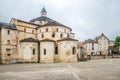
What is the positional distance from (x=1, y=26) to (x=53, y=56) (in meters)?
16.0

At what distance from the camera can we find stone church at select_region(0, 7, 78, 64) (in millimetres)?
48656

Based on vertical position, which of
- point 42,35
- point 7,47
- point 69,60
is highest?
point 42,35

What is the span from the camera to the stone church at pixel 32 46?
48656 millimetres

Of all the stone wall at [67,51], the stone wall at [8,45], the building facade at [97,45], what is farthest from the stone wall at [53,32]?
the building facade at [97,45]

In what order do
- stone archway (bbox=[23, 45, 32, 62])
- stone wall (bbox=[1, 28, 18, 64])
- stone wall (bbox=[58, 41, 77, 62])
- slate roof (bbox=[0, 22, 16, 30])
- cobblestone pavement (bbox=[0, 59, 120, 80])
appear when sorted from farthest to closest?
stone archway (bbox=[23, 45, 32, 62]) < stone wall (bbox=[58, 41, 77, 62]) < slate roof (bbox=[0, 22, 16, 30]) < stone wall (bbox=[1, 28, 18, 64]) < cobblestone pavement (bbox=[0, 59, 120, 80])

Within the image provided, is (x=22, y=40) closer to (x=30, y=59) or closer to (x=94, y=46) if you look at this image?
(x=30, y=59)

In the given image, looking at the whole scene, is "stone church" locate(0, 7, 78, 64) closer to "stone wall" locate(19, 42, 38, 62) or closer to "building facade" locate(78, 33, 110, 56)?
"stone wall" locate(19, 42, 38, 62)

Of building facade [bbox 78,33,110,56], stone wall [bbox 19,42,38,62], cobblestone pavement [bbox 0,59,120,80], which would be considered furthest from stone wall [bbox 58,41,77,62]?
building facade [bbox 78,33,110,56]

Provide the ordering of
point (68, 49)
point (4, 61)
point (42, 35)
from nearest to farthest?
point (4, 61), point (68, 49), point (42, 35)

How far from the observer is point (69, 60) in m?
50.3

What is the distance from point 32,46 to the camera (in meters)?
51.8

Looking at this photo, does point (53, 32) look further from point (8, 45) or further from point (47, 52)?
point (8, 45)

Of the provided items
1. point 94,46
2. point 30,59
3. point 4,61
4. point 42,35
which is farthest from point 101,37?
point 4,61

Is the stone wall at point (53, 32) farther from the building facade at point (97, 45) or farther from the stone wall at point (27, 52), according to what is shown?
the building facade at point (97, 45)
